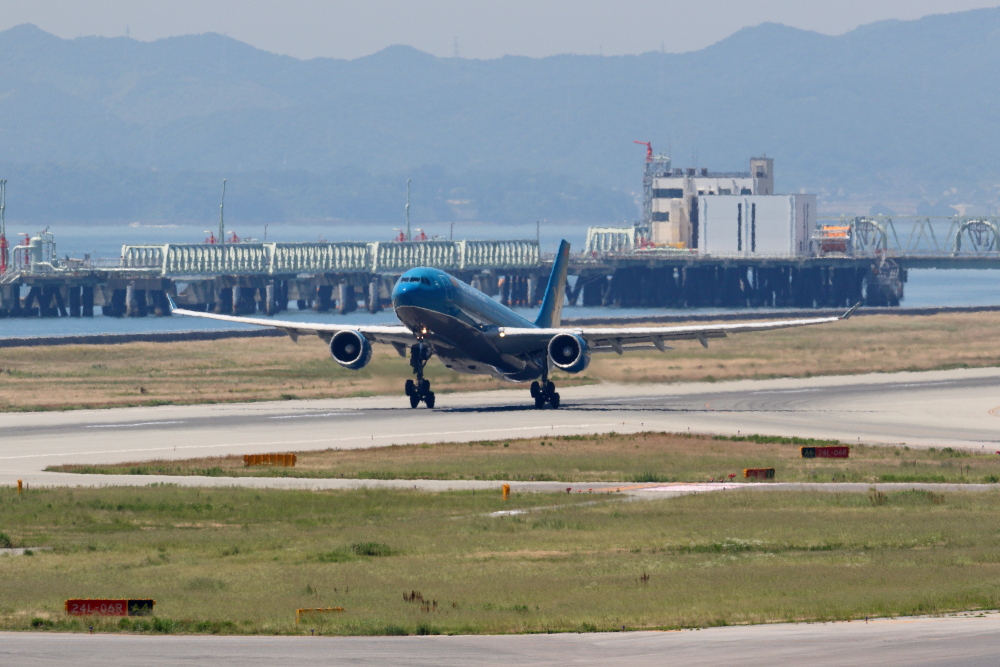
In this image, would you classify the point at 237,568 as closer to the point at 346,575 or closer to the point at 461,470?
the point at 346,575

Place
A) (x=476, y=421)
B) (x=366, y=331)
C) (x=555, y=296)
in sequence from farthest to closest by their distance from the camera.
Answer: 1. (x=555, y=296)
2. (x=366, y=331)
3. (x=476, y=421)

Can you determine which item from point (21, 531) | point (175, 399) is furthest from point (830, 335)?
point (21, 531)

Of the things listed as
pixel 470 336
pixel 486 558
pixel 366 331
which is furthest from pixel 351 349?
pixel 486 558

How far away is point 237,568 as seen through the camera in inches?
1337

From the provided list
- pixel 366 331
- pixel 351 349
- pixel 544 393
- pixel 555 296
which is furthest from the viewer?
pixel 555 296

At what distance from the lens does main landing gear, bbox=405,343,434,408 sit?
74375 mm

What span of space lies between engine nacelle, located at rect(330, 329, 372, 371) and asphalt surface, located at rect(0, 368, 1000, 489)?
2.77m

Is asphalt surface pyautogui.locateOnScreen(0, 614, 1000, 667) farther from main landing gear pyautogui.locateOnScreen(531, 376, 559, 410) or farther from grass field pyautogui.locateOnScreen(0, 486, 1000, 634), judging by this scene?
main landing gear pyautogui.locateOnScreen(531, 376, 559, 410)

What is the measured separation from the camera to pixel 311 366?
345ft

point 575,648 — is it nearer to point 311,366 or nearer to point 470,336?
point 470,336

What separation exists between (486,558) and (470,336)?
36.6 m

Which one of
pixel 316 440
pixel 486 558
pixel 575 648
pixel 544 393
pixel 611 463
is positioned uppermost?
pixel 544 393

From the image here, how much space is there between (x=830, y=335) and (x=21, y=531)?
109861 mm

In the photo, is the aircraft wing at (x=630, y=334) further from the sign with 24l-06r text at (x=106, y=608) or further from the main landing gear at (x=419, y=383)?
the sign with 24l-06r text at (x=106, y=608)
